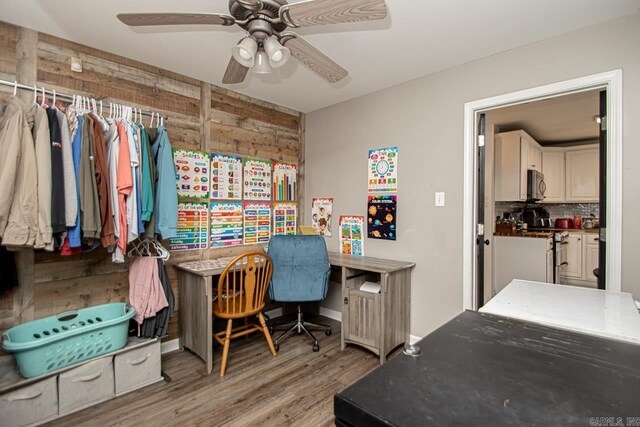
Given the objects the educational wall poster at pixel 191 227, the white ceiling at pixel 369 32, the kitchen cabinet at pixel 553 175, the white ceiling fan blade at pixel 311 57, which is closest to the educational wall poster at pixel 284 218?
the educational wall poster at pixel 191 227

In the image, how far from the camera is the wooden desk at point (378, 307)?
234 centimetres

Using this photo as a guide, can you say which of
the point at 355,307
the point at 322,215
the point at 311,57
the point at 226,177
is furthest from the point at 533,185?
the point at 226,177

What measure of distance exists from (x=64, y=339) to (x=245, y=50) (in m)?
1.96

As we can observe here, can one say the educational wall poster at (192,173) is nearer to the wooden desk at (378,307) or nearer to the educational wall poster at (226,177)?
the educational wall poster at (226,177)

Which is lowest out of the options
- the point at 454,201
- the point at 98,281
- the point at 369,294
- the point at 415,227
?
the point at 369,294

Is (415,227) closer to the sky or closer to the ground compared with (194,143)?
closer to the ground

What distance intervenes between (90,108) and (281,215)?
1946mm

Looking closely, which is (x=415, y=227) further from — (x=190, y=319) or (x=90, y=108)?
(x=90, y=108)

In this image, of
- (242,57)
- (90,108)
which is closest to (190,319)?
(90,108)

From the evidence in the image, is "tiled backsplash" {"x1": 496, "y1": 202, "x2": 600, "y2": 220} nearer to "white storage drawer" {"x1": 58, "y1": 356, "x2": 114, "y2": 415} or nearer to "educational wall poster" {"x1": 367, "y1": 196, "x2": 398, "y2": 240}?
"educational wall poster" {"x1": 367, "y1": 196, "x2": 398, "y2": 240}

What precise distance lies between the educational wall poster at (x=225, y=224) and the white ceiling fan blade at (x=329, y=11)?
6.26 ft

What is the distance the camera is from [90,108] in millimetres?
2148

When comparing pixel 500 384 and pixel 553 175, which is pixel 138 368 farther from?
pixel 553 175

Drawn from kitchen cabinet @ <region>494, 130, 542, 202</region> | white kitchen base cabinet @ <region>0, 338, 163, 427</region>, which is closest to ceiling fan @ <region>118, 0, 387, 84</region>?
white kitchen base cabinet @ <region>0, 338, 163, 427</region>
